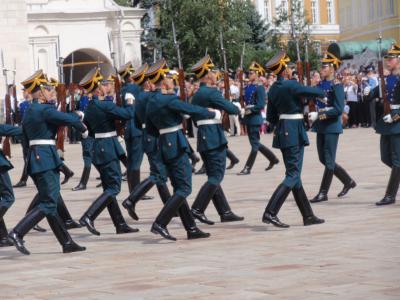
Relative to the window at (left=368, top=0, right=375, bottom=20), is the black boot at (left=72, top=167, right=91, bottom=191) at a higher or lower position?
lower

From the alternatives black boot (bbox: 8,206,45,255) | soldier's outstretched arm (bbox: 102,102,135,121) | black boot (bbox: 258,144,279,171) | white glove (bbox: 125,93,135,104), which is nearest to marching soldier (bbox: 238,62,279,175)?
black boot (bbox: 258,144,279,171)

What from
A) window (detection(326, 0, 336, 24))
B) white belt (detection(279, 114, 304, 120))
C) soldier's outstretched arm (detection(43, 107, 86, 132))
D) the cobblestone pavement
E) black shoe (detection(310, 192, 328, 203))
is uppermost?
window (detection(326, 0, 336, 24))

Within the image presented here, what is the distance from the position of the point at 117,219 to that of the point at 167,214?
51.3 inches

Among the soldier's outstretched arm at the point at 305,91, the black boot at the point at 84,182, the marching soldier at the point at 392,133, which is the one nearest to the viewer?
the soldier's outstretched arm at the point at 305,91

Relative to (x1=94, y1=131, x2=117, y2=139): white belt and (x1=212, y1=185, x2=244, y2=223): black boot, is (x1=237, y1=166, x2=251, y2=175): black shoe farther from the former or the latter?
(x1=94, y1=131, x2=117, y2=139): white belt

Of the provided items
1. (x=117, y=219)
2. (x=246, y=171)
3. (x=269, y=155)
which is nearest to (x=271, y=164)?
(x=269, y=155)

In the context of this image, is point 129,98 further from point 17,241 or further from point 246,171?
point 246,171

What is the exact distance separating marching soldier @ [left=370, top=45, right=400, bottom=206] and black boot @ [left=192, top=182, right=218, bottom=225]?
232 cm

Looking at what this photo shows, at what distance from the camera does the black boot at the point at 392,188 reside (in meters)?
16.0

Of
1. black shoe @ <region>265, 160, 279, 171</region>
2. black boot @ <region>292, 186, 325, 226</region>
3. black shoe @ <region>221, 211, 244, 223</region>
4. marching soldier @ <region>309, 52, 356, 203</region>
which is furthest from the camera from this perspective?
black shoe @ <region>265, 160, 279, 171</region>

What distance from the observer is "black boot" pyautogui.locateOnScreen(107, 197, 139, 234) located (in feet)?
48.9

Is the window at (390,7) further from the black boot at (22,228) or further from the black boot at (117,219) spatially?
the black boot at (22,228)

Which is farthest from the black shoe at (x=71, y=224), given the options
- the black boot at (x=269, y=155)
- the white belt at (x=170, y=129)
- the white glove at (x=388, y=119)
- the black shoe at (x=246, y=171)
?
the black boot at (x=269, y=155)

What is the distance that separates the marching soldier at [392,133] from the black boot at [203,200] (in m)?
2.32
